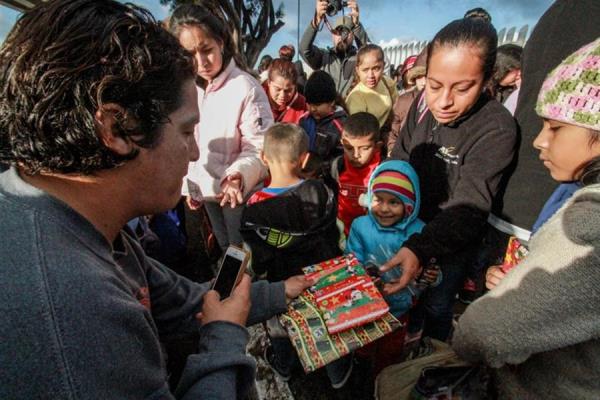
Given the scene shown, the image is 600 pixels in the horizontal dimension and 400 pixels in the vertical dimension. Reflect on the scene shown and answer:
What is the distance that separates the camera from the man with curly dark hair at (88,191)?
62 centimetres

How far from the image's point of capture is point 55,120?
79cm

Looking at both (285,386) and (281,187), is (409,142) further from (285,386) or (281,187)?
(285,386)

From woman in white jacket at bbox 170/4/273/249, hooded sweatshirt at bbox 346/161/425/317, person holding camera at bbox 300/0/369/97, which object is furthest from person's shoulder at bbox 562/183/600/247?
person holding camera at bbox 300/0/369/97

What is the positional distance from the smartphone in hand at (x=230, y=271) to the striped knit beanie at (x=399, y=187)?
3.40 ft

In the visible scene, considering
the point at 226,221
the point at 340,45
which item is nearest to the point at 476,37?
the point at 226,221

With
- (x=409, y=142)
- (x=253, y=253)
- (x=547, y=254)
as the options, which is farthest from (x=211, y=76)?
(x=547, y=254)

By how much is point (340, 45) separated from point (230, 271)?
487 cm

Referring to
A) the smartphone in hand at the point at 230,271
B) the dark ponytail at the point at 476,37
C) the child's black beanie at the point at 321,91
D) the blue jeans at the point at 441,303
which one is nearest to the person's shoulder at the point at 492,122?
the dark ponytail at the point at 476,37

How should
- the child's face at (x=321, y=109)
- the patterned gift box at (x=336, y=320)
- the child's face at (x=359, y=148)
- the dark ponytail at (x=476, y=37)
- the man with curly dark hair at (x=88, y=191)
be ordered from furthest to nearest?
the child's face at (x=321, y=109) → the child's face at (x=359, y=148) → the dark ponytail at (x=476, y=37) → the patterned gift box at (x=336, y=320) → the man with curly dark hair at (x=88, y=191)

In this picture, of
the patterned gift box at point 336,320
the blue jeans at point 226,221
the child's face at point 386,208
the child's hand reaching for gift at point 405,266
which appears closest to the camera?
the patterned gift box at point 336,320

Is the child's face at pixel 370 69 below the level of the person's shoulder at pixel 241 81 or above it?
above

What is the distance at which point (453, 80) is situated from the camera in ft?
5.29

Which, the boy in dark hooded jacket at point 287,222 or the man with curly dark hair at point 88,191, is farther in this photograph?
the boy in dark hooded jacket at point 287,222

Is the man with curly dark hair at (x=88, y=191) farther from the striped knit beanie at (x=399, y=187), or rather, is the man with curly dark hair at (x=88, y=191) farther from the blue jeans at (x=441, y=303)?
the blue jeans at (x=441, y=303)
